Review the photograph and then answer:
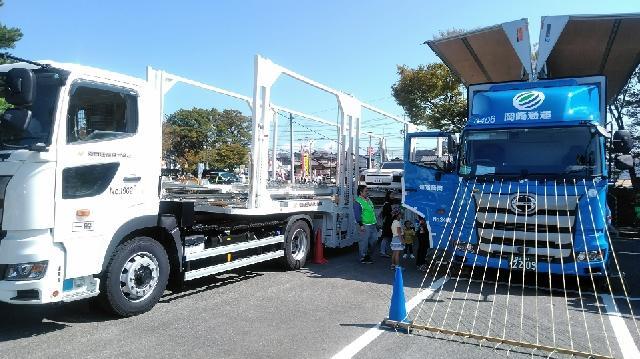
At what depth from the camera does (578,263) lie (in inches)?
258

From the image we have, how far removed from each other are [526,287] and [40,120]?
6598 mm

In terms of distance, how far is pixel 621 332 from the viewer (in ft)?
16.5

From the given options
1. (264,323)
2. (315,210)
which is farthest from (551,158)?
(264,323)

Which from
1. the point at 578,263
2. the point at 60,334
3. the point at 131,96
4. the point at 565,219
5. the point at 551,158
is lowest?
the point at 60,334

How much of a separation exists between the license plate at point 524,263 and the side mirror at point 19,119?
6158 mm

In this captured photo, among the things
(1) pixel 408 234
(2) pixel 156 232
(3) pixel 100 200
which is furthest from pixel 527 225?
(3) pixel 100 200

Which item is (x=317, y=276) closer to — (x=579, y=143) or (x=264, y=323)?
(x=264, y=323)

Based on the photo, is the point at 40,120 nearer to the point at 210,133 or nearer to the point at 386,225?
the point at 386,225

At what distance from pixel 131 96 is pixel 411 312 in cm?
409

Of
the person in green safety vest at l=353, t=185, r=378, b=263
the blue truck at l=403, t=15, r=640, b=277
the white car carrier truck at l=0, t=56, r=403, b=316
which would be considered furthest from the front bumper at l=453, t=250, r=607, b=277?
the white car carrier truck at l=0, t=56, r=403, b=316

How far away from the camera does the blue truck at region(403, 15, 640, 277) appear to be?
6.60 m

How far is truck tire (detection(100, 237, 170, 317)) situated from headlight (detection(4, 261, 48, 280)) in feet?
2.22

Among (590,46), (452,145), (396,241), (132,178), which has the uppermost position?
(590,46)

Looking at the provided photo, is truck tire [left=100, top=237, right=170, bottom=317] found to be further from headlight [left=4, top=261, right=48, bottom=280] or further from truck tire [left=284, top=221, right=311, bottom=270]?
truck tire [left=284, top=221, right=311, bottom=270]
